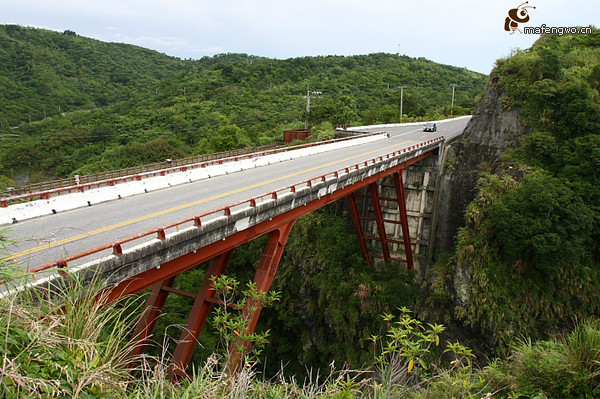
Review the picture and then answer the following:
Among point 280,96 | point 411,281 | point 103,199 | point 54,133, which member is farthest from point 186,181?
point 280,96

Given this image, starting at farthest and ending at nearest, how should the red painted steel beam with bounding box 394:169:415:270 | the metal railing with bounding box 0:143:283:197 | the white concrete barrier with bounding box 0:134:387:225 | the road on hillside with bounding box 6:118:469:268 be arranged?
the red painted steel beam with bounding box 394:169:415:270 < the metal railing with bounding box 0:143:283:197 < the white concrete barrier with bounding box 0:134:387:225 < the road on hillside with bounding box 6:118:469:268

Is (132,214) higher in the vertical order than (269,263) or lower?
higher

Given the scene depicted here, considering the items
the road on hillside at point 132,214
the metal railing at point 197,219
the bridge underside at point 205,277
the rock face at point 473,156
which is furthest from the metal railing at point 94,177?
the rock face at point 473,156

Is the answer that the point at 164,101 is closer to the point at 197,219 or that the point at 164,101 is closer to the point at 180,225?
the point at 180,225

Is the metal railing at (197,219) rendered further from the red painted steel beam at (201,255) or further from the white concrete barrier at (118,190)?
the white concrete barrier at (118,190)

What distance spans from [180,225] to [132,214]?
2.40 meters

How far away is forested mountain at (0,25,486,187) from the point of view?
5694cm

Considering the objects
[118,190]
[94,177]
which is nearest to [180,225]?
[118,190]

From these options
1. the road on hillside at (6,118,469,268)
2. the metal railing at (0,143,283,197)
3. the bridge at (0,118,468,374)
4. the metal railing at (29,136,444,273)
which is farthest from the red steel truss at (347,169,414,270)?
the metal railing at (0,143,283,197)

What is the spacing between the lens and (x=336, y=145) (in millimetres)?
31188

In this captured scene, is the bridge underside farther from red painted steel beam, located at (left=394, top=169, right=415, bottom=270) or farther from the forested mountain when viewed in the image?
the forested mountain

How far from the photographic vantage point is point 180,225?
10.5 meters

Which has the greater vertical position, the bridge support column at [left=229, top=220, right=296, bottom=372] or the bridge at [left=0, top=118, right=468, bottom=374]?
the bridge at [left=0, top=118, right=468, bottom=374]

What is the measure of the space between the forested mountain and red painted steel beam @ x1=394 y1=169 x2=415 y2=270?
1601 centimetres
